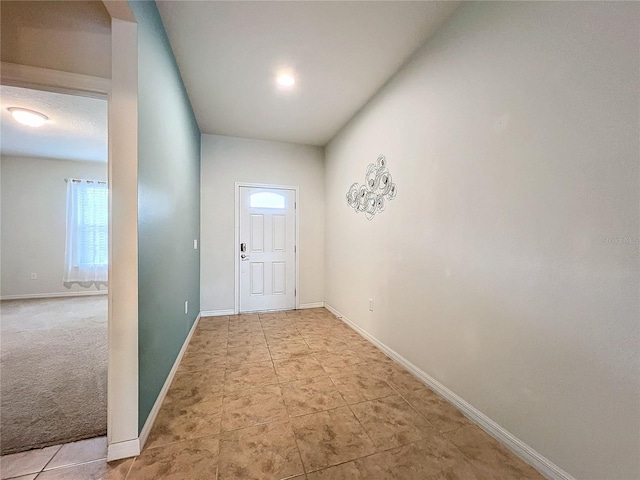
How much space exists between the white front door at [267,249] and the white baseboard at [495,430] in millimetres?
2192

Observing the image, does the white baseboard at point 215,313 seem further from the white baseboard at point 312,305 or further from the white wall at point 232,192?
the white baseboard at point 312,305

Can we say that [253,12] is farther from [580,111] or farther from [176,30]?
[580,111]

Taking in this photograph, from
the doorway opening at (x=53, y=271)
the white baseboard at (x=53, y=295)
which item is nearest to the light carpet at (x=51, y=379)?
the doorway opening at (x=53, y=271)

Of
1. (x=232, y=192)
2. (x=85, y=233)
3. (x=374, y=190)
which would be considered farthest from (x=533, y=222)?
(x=85, y=233)

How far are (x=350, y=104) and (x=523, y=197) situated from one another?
7.08ft

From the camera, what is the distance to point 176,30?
180 cm

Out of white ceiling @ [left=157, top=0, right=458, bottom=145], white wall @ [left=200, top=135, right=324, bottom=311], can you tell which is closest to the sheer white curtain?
white wall @ [left=200, top=135, right=324, bottom=311]

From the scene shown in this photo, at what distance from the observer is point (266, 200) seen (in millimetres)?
3887

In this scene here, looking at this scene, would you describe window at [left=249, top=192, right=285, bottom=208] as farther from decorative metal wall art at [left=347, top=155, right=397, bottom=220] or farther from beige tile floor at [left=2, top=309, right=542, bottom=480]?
beige tile floor at [left=2, top=309, right=542, bottom=480]

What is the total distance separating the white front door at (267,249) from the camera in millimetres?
3797

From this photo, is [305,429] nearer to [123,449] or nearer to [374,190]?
[123,449]

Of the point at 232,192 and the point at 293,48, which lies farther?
the point at 232,192

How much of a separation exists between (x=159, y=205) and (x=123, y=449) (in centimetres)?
138

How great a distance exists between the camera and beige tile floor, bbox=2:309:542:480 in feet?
3.93
